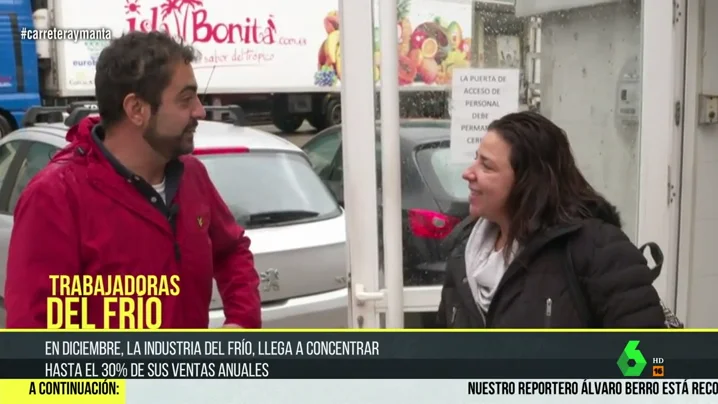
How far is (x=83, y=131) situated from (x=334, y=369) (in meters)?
0.90

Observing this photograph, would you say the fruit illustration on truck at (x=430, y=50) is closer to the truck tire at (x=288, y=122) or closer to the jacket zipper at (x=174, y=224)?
the jacket zipper at (x=174, y=224)

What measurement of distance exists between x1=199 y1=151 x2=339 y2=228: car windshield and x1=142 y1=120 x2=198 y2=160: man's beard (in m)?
2.12

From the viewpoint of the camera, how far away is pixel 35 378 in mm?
1558

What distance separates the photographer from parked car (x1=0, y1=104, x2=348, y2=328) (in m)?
3.93

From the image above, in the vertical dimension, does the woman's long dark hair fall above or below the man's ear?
below

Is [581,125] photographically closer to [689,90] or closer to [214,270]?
[689,90]

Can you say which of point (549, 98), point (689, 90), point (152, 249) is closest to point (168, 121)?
point (152, 249)

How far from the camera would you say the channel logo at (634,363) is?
5.00ft

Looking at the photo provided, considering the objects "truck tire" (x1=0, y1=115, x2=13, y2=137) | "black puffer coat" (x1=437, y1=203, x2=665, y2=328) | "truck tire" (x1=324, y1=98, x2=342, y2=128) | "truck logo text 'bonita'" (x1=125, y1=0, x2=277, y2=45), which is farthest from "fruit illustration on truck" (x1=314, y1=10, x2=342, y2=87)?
"black puffer coat" (x1=437, y1=203, x2=665, y2=328)

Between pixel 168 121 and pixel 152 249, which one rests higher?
pixel 168 121

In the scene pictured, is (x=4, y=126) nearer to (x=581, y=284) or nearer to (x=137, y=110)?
(x=137, y=110)

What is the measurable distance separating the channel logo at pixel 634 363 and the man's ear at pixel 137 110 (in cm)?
119

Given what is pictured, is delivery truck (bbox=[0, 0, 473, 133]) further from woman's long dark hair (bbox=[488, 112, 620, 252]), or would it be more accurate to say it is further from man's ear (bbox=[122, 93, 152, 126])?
woman's long dark hair (bbox=[488, 112, 620, 252])

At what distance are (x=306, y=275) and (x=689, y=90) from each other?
191 centimetres
